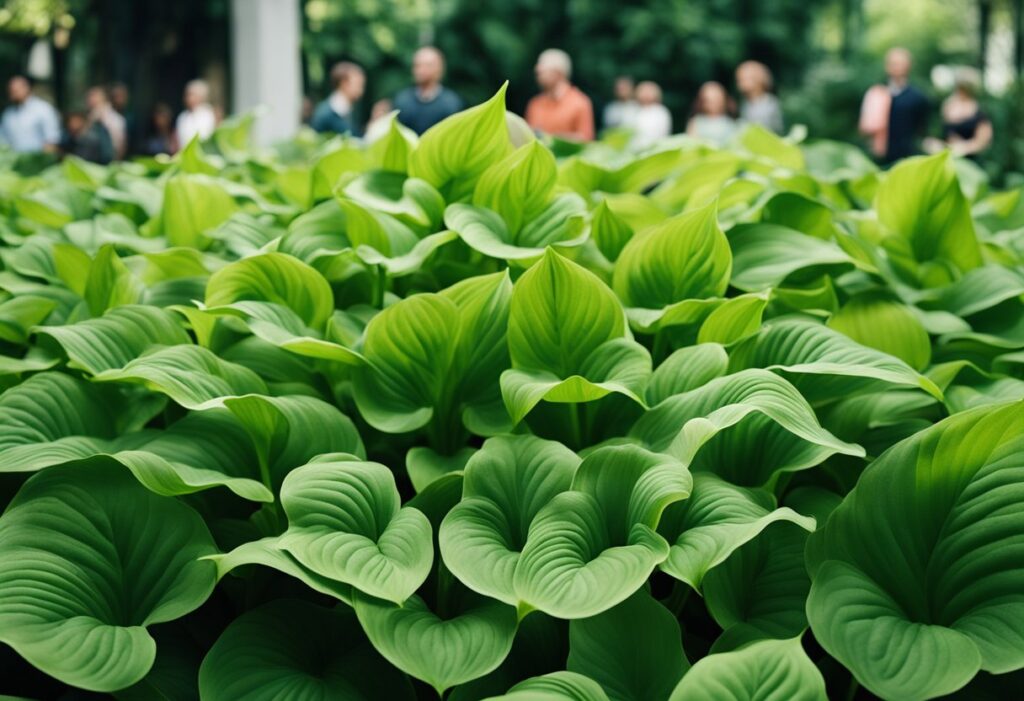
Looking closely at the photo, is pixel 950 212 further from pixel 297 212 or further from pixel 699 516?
pixel 297 212

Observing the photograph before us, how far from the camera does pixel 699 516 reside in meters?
1.44

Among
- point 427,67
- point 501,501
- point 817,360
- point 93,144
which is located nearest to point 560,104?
point 427,67

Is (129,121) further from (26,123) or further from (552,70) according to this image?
(552,70)

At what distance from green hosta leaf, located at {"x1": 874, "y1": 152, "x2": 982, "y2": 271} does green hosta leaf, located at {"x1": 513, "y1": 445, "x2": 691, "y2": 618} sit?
45.1 inches

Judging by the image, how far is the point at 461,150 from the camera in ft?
7.13

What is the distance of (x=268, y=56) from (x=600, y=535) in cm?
1757

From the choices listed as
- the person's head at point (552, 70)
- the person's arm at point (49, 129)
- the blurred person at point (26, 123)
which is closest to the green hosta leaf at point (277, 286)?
the person's head at point (552, 70)

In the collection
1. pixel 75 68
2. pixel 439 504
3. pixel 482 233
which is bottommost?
pixel 75 68

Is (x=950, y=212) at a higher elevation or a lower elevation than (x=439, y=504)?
higher

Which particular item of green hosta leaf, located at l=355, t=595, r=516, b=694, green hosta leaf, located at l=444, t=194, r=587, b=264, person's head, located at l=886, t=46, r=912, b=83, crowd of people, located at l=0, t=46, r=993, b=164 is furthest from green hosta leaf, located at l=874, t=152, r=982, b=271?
person's head, located at l=886, t=46, r=912, b=83

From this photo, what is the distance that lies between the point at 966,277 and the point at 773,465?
822 millimetres

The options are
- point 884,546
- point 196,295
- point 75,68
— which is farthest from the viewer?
point 75,68

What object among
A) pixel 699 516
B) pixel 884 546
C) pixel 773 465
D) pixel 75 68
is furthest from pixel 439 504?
pixel 75 68

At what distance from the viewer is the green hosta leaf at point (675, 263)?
1.88 meters
